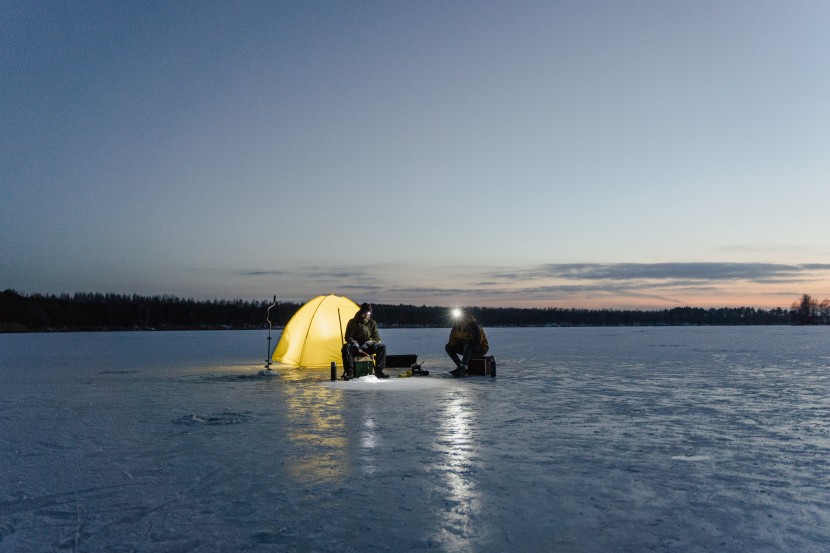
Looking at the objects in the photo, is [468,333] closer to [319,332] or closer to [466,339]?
[466,339]

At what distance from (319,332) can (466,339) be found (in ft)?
15.9

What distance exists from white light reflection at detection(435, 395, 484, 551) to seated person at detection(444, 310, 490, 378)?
24.2 feet

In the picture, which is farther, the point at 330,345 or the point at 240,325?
the point at 240,325

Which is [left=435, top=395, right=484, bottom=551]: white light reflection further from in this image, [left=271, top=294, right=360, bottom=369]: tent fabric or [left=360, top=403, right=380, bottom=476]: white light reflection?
[left=271, top=294, right=360, bottom=369]: tent fabric

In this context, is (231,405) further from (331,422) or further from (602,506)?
(602,506)

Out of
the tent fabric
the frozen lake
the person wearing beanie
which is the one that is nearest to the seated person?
the person wearing beanie

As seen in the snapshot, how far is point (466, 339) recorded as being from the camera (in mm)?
17047

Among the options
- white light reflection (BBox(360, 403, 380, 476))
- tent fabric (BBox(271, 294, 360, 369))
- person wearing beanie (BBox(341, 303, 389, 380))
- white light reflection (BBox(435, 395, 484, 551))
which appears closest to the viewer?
white light reflection (BBox(435, 395, 484, 551))

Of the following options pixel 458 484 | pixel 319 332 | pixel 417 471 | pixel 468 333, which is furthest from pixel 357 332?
pixel 458 484

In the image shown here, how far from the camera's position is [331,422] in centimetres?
905

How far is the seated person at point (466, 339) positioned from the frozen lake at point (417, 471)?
4328 mm

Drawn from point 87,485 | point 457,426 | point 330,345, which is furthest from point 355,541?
point 330,345

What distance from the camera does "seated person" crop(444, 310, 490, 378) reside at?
16844 mm

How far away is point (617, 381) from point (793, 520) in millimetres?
10613
